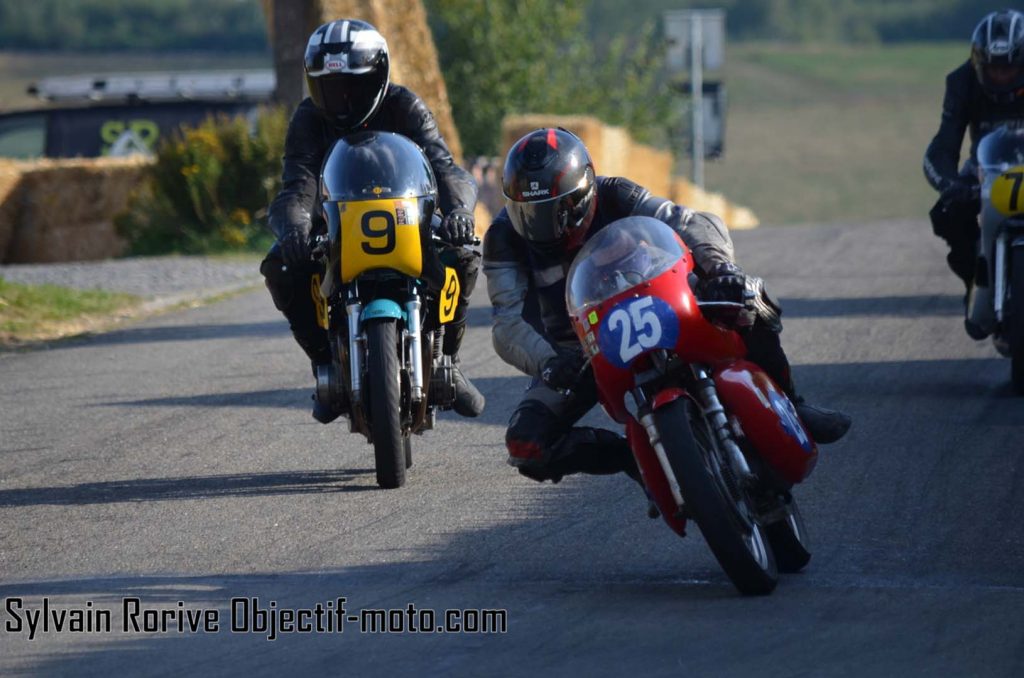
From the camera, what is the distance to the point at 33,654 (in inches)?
191

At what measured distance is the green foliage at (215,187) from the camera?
17.8 metres

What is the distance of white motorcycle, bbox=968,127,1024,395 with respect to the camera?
8703 mm

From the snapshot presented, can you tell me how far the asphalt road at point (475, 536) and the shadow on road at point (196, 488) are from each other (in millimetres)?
20

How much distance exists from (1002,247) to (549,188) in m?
3.94

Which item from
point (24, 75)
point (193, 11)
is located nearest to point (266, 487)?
point (24, 75)

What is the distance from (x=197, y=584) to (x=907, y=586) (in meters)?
2.19

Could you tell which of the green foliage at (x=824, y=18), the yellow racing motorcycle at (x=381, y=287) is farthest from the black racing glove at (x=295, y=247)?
the green foliage at (x=824, y=18)

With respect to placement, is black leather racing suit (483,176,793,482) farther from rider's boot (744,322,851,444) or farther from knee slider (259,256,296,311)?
knee slider (259,256,296,311)

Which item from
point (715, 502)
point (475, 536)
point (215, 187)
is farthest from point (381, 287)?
point (215, 187)

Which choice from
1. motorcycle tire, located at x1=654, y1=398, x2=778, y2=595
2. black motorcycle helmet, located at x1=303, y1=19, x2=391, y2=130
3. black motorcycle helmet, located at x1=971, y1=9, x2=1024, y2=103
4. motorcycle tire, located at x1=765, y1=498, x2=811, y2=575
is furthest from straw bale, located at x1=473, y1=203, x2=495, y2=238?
motorcycle tire, located at x1=654, y1=398, x2=778, y2=595

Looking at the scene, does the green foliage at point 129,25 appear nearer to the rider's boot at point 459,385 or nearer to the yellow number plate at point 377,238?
the rider's boot at point 459,385

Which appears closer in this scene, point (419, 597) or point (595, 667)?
point (595, 667)

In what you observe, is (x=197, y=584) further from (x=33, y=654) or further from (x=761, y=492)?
(x=761, y=492)

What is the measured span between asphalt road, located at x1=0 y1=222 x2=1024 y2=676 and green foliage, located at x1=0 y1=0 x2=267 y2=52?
45.2 meters
